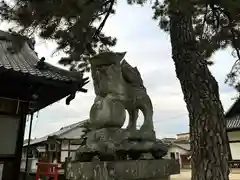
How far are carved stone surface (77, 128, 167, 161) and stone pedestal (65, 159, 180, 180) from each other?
0.35ft

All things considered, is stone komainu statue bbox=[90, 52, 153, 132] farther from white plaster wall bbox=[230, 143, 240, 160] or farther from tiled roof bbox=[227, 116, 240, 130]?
white plaster wall bbox=[230, 143, 240, 160]

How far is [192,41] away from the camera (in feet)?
14.8

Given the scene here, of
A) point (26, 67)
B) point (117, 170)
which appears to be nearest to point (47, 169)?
point (26, 67)

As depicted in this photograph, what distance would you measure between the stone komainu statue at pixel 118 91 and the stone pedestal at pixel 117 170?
45cm

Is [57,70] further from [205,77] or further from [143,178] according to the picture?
[143,178]

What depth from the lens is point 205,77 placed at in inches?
171

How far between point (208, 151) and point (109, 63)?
7.21ft

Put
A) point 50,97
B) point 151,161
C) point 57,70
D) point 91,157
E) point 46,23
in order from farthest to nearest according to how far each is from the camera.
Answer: point 50,97 < point 57,70 < point 46,23 < point 151,161 < point 91,157

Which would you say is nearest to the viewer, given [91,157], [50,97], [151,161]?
[91,157]

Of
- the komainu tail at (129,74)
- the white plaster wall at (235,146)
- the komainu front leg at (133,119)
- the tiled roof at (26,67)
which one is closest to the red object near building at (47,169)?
the tiled roof at (26,67)

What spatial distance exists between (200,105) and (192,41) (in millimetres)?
1185

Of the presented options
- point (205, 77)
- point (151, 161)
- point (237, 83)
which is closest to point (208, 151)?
point (205, 77)

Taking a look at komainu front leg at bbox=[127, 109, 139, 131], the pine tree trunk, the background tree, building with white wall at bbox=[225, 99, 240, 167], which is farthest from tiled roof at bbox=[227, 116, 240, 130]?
komainu front leg at bbox=[127, 109, 139, 131]

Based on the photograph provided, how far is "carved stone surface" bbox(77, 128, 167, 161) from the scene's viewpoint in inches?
A: 91.1
